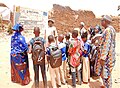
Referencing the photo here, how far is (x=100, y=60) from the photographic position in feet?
18.4

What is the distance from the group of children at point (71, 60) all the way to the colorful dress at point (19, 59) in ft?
1.28

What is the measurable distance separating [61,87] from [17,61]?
1287 mm

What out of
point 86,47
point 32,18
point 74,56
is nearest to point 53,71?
point 74,56

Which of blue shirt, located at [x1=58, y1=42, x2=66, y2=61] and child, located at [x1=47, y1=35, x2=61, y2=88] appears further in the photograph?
blue shirt, located at [x1=58, y1=42, x2=66, y2=61]

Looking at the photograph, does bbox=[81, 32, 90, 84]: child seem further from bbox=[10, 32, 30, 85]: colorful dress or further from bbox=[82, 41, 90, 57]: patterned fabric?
bbox=[10, 32, 30, 85]: colorful dress

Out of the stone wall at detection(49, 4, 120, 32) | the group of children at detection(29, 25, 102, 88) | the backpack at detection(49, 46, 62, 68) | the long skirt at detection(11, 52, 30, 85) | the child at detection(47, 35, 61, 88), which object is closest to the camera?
the backpack at detection(49, 46, 62, 68)

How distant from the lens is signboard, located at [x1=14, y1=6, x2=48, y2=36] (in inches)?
407

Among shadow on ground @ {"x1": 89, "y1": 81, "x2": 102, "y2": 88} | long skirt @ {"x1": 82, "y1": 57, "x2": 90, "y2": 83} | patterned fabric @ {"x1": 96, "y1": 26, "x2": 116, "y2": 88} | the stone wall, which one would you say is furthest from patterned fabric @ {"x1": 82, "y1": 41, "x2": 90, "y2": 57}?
the stone wall

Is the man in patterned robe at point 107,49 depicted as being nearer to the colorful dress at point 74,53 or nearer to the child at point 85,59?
the colorful dress at point 74,53

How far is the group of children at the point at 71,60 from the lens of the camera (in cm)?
Result: 621

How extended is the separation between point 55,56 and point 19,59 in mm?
1083

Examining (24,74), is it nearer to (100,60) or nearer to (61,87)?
(61,87)

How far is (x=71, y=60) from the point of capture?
630 centimetres

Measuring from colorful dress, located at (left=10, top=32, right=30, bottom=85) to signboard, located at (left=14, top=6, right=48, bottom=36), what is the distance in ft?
11.9
